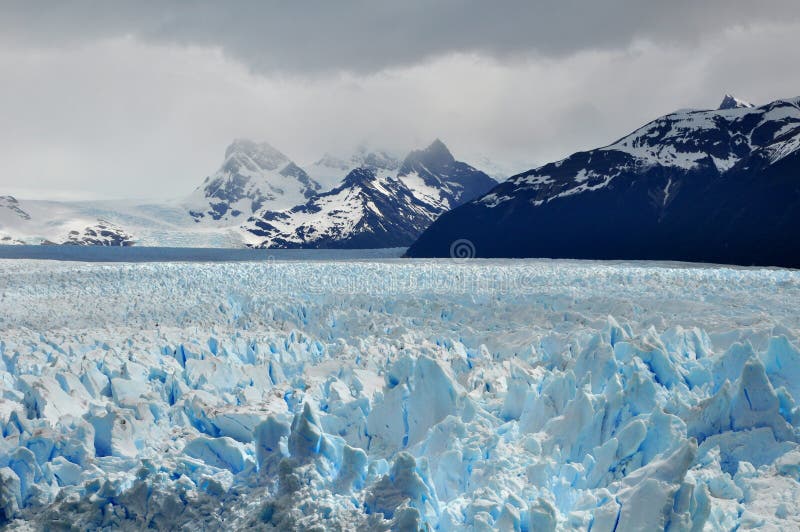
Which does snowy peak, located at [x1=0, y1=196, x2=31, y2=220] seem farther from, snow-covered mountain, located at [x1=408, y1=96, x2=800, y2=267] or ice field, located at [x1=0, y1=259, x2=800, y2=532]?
ice field, located at [x1=0, y1=259, x2=800, y2=532]

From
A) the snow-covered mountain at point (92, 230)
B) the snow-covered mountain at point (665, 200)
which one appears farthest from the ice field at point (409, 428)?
the snow-covered mountain at point (92, 230)

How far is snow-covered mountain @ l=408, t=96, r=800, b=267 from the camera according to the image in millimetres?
55562

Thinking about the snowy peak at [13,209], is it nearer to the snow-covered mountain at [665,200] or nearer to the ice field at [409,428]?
the snow-covered mountain at [665,200]

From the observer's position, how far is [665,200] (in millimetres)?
70938

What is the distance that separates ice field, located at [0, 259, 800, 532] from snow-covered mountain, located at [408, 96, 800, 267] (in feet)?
134

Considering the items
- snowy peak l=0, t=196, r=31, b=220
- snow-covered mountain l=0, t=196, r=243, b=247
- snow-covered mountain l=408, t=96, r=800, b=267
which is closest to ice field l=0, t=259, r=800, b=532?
snow-covered mountain l=408, t=96, r=800, b=267

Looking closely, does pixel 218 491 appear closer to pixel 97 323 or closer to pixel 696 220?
pixel 97 323

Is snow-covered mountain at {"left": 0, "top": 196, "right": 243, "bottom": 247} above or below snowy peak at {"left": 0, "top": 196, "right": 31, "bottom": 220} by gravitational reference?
below

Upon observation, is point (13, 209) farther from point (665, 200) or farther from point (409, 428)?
point (409, 428)

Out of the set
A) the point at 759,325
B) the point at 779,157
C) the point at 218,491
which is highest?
the point at 779,157

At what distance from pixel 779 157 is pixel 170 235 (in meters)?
166

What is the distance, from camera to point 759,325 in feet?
49.9

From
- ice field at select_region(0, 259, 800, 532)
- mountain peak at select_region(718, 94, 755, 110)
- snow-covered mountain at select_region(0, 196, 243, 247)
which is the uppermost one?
mountain peak at select_region(718, 94, 755, 110)

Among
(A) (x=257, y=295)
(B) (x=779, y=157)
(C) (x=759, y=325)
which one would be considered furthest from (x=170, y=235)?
(C) (x=759, y=325)
